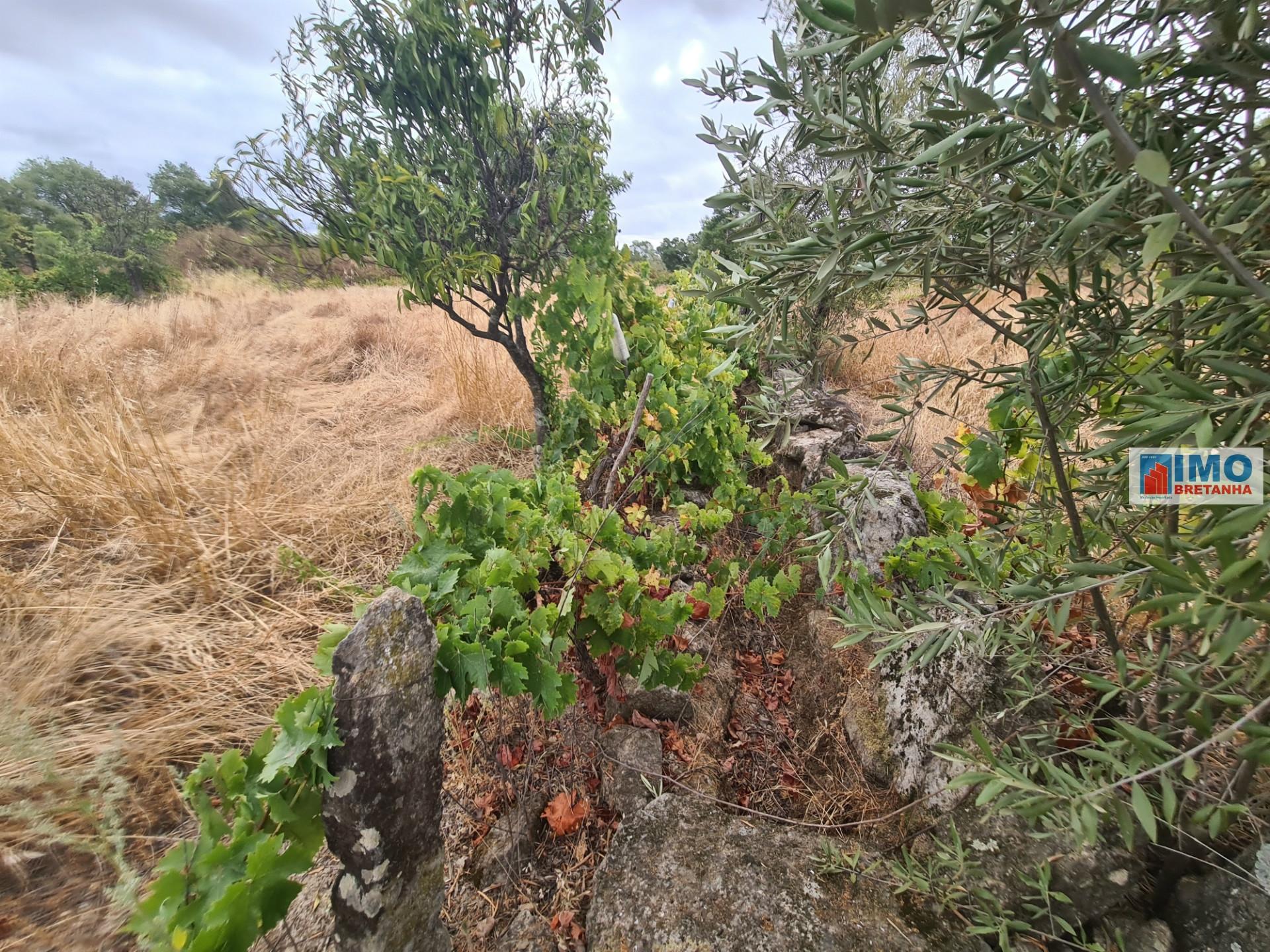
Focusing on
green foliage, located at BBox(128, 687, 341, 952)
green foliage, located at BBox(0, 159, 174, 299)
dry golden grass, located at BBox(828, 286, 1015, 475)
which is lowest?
green foliage, located at BBox(128, 687, 341, 952)

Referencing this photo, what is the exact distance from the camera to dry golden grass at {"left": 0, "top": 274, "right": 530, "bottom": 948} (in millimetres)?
1375

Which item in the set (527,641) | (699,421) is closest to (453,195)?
(699,421)

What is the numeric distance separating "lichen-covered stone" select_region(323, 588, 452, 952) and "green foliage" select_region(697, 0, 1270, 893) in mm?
848

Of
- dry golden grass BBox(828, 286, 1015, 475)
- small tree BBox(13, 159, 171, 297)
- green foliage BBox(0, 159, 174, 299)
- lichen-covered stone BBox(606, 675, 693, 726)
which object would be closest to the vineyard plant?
lichen-covered stone BBox(606, 675, 693, 726)

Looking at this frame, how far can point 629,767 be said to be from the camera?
5.84ft

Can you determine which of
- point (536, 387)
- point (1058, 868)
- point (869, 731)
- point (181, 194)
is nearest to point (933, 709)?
point (869, 731)

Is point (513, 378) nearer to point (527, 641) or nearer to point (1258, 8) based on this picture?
point (527, 641)

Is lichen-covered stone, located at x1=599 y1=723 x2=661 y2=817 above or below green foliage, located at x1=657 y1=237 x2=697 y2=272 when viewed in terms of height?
below

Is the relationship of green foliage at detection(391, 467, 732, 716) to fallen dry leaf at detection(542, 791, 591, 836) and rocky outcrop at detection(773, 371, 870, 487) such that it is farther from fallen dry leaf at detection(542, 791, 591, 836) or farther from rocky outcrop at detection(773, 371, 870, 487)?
rocky outcrop at detection(773, 371, 870, 487)

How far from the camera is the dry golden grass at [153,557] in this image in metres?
1.38

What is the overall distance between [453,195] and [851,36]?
228 centimetres

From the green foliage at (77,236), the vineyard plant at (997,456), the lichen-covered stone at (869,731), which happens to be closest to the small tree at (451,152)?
the vineyard plant at (997,456)

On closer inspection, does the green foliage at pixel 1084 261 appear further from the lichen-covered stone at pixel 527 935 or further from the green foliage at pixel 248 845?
the lichen-covered stone at pixel 527 935

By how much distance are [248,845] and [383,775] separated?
20 centimetres
